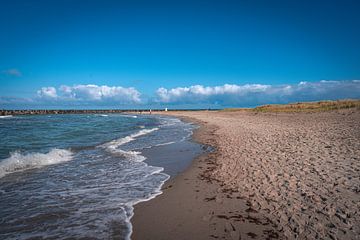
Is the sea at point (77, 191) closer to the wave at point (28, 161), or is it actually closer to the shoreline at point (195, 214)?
the wave at point (28, 161)

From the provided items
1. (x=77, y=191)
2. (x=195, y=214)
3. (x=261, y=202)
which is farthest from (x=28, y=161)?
(x=261, y=202)

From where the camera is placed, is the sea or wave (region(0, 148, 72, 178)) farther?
wave (region(0, 148, 72, 178))

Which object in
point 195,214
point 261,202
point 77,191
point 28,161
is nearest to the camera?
point 195,214

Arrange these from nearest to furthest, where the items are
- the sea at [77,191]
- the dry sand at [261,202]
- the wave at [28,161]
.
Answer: the dry sand at [261,202] → the sea at [77,191] → the wave at [28,161]

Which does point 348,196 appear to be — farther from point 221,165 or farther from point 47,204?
point 47,204

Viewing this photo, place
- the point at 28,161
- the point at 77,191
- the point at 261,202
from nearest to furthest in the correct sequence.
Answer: the point at 261,202 → the point at 77,191 → the point at 28,161

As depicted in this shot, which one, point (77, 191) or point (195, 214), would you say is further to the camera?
point (77, 191)

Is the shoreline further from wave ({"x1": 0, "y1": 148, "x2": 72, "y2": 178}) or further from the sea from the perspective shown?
wave ({"x1": 0, "y1": 148, "x2": 72, "y2": 178})

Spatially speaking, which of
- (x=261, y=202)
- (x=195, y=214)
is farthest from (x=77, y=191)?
(x=261, y=202)

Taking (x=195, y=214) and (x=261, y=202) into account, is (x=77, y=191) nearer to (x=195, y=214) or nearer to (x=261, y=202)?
(x=195, y=214)

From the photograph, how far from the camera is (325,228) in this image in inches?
184

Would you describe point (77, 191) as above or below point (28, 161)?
below

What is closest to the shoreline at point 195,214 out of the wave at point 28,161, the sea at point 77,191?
the sea at point 77,191

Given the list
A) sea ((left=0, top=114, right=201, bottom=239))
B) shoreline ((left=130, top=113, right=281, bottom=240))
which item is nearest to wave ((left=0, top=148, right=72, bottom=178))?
sea ((left=0, top=114, right=201, bottom=239))
